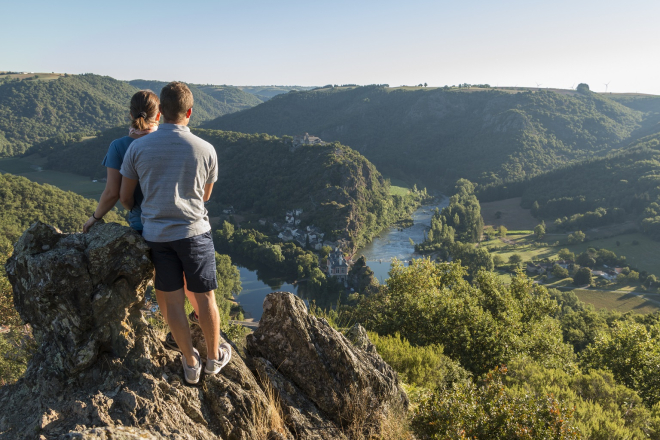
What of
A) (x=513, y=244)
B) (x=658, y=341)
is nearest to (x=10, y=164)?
(x=513, y=244)

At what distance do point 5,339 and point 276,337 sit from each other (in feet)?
47.2

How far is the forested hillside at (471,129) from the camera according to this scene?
13888 centimetres

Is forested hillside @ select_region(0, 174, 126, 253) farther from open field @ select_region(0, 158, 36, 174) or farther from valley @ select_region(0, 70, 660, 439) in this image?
open field @ select_region(0, 158, 36, 174)

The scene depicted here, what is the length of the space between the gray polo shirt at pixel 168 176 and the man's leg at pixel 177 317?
531 millimetres

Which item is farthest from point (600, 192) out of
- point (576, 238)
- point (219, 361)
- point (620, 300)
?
point (219, 361)

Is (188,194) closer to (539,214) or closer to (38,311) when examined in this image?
(38,311)

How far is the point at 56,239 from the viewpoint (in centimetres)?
346

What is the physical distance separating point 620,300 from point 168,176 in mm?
72215

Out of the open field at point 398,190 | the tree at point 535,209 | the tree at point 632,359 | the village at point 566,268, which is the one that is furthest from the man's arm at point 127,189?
the open field at point 398,190

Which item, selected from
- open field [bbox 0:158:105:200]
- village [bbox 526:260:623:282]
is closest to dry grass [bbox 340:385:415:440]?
village [bbox 526:260:623:282]

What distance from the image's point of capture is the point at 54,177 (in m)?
108

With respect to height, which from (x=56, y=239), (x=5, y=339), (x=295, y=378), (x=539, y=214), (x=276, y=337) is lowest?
(x=539, y=214)

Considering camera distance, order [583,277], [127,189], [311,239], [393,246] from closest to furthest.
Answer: [127,189]
[583,277]
[311,239]
[393,246]

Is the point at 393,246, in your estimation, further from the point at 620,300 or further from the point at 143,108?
the point at 143,108
